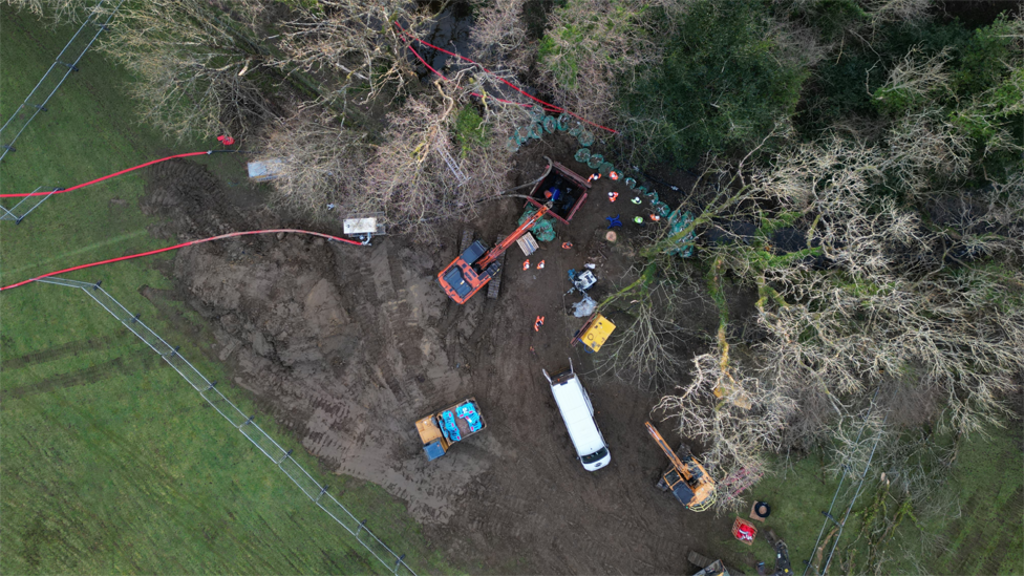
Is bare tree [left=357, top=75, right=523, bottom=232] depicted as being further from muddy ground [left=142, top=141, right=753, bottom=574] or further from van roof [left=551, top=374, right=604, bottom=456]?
van roof [left=551, top=374, right=604, bottom=456]

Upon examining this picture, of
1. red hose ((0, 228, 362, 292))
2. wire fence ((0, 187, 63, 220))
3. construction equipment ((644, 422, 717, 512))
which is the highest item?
wire fence ((0, 187, 63, 220))

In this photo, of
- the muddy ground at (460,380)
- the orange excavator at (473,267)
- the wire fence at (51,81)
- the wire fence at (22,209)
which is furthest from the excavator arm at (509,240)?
the wire fence at (51,81)

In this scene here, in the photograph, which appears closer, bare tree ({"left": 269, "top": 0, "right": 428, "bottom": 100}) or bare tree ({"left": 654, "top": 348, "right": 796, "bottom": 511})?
bare tree ({"left": 654, "top": 348, "right": 796, "bottom": 511})

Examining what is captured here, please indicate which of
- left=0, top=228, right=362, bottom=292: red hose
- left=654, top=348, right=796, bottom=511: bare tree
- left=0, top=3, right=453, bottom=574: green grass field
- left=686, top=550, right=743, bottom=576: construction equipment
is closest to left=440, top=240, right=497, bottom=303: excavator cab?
left=0, top=228, right=362, bottom=292: red hose

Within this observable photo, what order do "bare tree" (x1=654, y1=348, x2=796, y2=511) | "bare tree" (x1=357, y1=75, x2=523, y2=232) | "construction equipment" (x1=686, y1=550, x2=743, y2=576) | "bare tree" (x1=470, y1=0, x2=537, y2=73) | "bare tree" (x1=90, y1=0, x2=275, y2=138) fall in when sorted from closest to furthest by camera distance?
"bare tree" (x1=654, y1=348, x2=796, y2=511), "bare tree" (x1=357, y1=75, x2=523, y2=232), "bare tree" (x1=470, y1=0, x2=537, y2=73), "bare tree" (x1=90, y1=0, x2=275, y2=138), "construction equipment" (x1=686, y1=550, x2=743, y2=576)

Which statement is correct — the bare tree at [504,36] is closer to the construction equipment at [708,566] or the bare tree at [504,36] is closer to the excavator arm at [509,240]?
the excavator arm at [509,240]

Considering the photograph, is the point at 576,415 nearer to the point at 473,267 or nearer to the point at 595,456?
the point at 595,456
